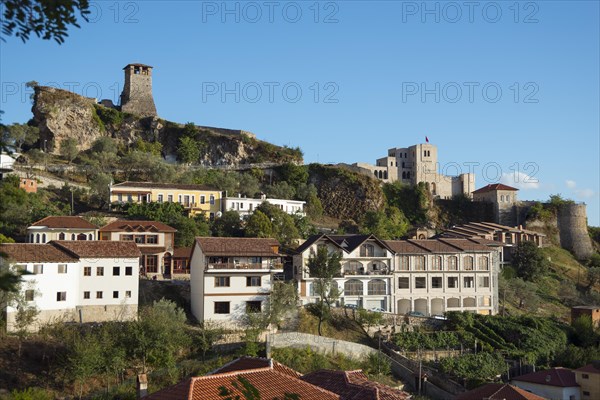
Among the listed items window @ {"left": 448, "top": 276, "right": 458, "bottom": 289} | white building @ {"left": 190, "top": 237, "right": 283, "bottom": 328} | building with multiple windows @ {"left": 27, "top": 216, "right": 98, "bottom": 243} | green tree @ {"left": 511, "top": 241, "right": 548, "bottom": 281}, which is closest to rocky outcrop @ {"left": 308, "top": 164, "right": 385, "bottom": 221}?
green tree @ {"left": 511, "top": 241, "right": 548, "bottom": 281}

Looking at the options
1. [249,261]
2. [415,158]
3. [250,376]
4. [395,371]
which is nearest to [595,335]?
[395,371]

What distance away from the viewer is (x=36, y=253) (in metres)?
39.2

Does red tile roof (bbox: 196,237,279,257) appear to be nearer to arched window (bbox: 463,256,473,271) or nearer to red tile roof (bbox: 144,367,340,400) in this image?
arched window (bbox: 463,256,473,271)

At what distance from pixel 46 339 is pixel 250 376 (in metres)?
17.7

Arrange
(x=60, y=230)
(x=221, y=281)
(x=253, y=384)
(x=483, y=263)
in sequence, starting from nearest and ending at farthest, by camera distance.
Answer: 1. (x=253, y=384)
2. (x=221, y=281)
3. (x=60, y=230)
4. (x=483, y=263)

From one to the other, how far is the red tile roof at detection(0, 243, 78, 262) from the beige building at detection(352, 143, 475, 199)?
185 feet

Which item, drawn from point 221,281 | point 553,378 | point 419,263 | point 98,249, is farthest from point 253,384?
point 419,263

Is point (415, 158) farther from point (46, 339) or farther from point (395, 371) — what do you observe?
point (46, 339)

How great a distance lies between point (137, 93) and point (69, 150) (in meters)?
17.1

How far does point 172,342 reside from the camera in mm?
36219

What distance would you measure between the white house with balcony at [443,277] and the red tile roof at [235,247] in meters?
12.7

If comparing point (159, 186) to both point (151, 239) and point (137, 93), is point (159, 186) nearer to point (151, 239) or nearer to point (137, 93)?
point (151, 239)

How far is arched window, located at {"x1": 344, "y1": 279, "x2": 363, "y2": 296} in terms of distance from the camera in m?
50.6

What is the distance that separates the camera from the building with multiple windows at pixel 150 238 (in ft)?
169
